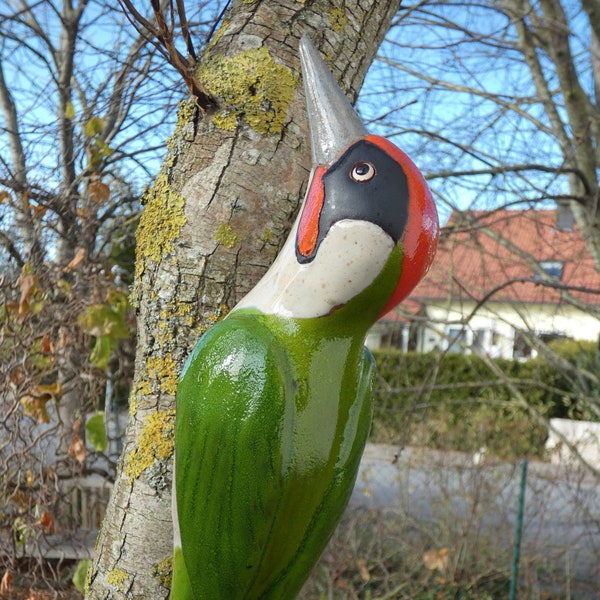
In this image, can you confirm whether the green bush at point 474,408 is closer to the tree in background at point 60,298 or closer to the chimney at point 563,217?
the chimney at point 563,217

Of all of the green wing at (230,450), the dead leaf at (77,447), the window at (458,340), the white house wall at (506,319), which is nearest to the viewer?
the green wing at (230,450)

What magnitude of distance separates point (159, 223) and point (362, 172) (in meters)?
0.33

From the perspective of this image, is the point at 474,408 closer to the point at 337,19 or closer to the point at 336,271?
the point at 337,19

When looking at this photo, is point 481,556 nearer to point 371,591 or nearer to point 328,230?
point 371,591

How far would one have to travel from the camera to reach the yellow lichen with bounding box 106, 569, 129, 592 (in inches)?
37.0

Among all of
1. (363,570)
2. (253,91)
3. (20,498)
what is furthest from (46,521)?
(363,570)

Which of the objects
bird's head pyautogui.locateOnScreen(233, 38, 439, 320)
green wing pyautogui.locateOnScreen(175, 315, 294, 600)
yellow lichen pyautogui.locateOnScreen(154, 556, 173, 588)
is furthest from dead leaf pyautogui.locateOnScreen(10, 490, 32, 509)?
bird's head pyautogui.locateOnScreen(233, 38, 439, 320)

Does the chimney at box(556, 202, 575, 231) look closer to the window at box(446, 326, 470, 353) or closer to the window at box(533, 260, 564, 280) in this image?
the window at box(533, 260, 564, 280)

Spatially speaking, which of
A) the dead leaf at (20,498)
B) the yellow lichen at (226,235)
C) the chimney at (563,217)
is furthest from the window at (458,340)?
the yellow lichen at (226,235)

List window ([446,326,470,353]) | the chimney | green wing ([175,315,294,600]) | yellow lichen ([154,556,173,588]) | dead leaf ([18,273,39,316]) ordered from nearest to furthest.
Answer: green wing ([175,315,294,600]), yellow lichen ([154,556,173,588]), dead leaf ([18,273,39,316]), window ([446,326,470,353]), the chimney

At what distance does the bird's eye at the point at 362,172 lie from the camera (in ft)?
2.77

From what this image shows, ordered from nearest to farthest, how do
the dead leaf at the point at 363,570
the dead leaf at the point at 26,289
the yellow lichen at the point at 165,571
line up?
1. the yellow lichen at the point at 165,571
2. the dead leaf at the point at 26,289
3. the dead leaf at the point at 363,570

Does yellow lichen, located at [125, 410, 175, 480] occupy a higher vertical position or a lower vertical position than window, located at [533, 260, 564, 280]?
lower

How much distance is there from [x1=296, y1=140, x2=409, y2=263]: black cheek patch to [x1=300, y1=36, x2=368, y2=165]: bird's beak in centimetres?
4
